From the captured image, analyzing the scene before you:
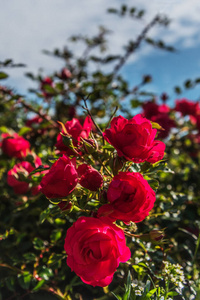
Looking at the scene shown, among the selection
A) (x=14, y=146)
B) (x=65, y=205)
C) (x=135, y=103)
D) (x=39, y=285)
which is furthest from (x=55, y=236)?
(x=135, y=103)

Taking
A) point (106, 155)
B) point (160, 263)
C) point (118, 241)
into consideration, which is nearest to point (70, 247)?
point (118, 241)

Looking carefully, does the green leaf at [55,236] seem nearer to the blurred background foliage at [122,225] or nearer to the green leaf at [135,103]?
the blurred background foliage at [122,225]

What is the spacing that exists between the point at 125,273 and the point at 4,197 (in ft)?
1.89

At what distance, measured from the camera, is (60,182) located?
0.54m

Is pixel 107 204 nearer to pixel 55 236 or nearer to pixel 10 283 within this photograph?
pixel 55 236

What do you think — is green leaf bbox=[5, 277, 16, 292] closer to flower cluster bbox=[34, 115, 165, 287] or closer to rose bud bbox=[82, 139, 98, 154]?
flower cluster bbox=[34, 115, 165, 287]

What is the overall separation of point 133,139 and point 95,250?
0.22m

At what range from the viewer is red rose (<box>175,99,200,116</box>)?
147 cm

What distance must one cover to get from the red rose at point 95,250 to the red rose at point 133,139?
0.15 metres

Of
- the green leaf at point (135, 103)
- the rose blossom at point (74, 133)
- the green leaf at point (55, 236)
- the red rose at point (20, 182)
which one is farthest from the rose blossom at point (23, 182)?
the green leaf at point (135, 103)

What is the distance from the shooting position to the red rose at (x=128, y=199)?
533mm

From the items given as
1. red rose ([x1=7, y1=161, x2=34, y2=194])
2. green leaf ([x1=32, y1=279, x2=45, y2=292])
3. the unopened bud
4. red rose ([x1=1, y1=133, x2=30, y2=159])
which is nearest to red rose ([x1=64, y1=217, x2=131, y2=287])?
the unopened bud

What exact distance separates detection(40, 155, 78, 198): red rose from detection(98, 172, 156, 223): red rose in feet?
0.25

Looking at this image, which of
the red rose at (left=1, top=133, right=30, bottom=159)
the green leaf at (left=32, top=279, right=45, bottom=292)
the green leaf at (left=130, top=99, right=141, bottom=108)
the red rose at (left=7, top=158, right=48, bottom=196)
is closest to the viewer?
the green leaf at (left=32, top=279, right=45, bottom=292)
